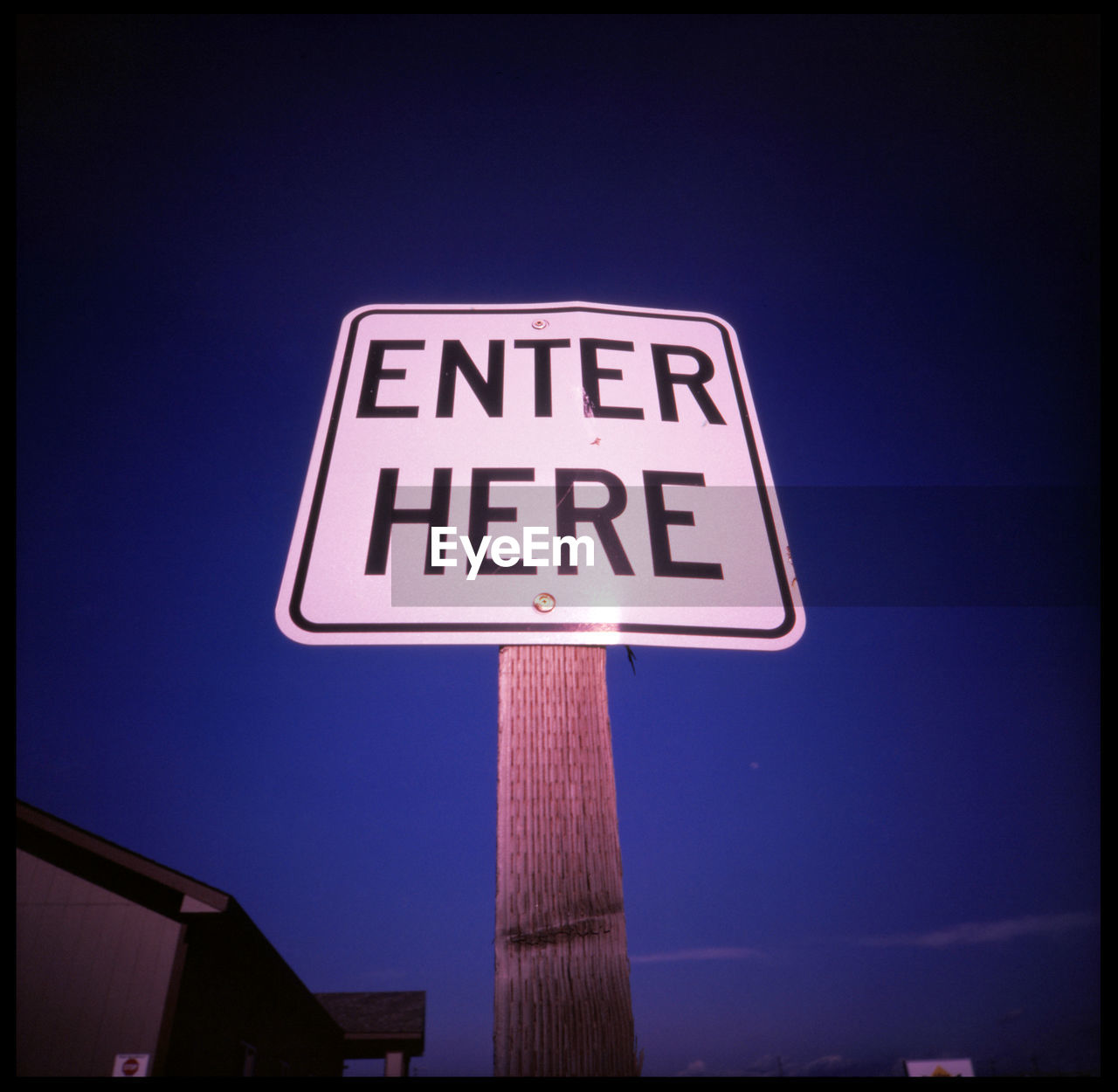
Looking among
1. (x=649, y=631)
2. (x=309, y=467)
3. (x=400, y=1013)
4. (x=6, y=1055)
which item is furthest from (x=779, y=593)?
(x=400, y=1013)

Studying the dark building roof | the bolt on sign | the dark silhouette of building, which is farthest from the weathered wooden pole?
the dark building roof

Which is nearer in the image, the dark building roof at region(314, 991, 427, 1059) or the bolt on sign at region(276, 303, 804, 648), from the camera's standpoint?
the bolt on sign at region(276, 303, 804, 648)

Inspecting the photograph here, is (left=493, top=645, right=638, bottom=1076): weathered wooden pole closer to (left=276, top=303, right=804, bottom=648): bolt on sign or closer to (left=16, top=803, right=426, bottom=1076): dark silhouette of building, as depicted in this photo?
(left=276, top=303, right=804, bottom=648): bolt on sign

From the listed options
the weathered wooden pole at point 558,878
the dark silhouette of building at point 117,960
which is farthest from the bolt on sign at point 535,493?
the dark silhouette of building at point 117,960

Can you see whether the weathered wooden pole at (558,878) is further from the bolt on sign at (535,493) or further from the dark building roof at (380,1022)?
the dark building roof at (380,1022)

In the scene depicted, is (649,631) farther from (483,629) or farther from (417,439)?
(417,439)

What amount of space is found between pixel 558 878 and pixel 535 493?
2.27 feet

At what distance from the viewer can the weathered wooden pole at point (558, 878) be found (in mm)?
973

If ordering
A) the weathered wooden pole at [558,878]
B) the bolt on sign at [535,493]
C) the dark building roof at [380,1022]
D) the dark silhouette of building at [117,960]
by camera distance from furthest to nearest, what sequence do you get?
the dark building roof at [380,1022] < the dark silhouette of building at [117,960] < the bolt on sign at [535,493] < the weathered wooden pole at [558,878]

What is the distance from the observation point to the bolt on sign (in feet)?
3.73

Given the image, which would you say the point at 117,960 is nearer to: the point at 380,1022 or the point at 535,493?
the point at 535,493

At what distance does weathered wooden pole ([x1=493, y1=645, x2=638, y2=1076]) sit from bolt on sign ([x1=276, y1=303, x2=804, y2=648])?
0.13 m

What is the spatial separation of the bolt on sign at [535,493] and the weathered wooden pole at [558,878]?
13cm

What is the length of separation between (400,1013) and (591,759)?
20.6m
